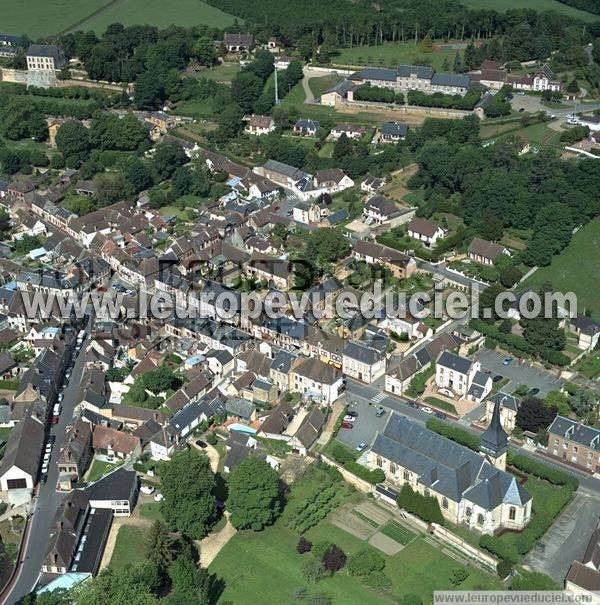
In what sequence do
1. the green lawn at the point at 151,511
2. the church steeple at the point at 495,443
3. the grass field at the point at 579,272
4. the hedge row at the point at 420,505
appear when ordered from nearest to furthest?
the hedge row at the point at 420,505 < the green lawn at the point at 151,511 < the church steeple at the point at 495,443 < the grass field at the point at 579,272

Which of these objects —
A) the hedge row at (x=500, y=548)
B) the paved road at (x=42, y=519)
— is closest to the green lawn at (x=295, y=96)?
the paved road at (x=42, y=519)

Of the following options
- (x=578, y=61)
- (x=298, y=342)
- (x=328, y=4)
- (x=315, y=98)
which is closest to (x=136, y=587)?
(x=298, y=342)

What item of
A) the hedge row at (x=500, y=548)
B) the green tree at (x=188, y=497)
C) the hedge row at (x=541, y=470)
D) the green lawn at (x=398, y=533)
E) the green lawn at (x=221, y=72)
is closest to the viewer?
the hedge row at (x=500, y=548)

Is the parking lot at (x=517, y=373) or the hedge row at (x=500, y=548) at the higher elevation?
the parking lot at (x=517, y=373)

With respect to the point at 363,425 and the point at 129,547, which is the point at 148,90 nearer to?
the point at 363,425

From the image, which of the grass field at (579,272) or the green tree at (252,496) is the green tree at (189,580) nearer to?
the green tree at (252,496)

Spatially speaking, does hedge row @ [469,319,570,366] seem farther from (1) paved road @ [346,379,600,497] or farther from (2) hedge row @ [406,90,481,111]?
(2) hedge row @ [406,90,481,111]

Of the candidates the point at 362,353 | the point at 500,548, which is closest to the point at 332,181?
the point at 362,353

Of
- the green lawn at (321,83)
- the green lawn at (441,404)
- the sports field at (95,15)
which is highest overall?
the sports field at (95,15)

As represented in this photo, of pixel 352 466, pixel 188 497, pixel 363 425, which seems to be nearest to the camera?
pixel 188 497
